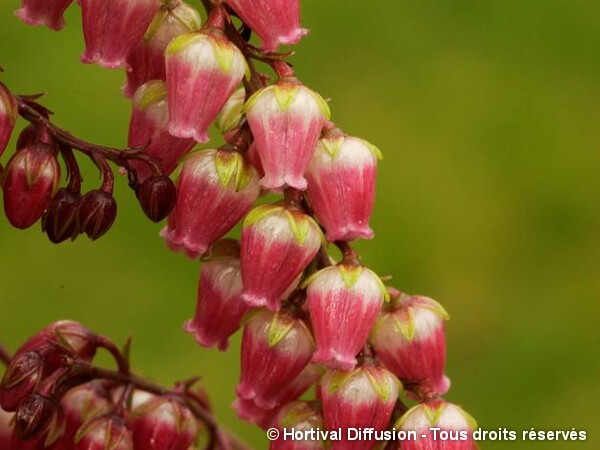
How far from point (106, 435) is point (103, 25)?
0.23 metres

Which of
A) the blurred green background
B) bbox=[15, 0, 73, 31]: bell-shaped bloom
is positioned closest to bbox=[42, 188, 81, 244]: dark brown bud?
bbox=[15, 0, 73, 31]: bell-shaped bloom

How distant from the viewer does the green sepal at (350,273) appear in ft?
2.35

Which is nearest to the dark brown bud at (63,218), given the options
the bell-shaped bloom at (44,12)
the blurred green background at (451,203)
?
the bell-shaped bloom at (44,12)

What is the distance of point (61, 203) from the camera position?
0.70 metres

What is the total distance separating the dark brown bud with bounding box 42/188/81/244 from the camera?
2.30 feet

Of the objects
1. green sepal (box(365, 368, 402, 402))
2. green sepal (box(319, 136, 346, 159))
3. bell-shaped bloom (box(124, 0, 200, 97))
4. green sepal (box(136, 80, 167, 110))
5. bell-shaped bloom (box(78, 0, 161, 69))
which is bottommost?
green sepal (box(365, 368, 402, 402))

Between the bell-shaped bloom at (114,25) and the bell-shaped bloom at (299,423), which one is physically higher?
the bell-shaped bloom at (114,25)

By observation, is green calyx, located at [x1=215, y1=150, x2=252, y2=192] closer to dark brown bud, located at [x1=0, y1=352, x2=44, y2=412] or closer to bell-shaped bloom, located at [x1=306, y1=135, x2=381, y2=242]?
bell-shaped bloom, located at [x1=306, y1=135, x2=381, y2=242]

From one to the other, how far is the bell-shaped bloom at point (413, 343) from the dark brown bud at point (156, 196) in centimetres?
15

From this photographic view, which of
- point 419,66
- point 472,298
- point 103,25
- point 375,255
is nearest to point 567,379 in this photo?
point 472,298

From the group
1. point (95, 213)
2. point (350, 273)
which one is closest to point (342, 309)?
point (350, 273)

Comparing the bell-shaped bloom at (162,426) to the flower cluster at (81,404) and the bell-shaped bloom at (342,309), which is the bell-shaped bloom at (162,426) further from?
the bell-shaped bloom at (342,309)

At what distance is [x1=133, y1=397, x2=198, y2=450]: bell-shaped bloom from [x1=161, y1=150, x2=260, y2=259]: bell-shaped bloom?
121 millimetres

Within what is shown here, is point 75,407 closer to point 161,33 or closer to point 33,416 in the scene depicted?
point 33,416
